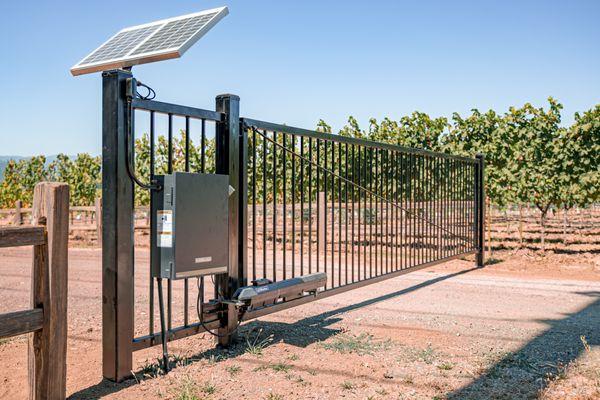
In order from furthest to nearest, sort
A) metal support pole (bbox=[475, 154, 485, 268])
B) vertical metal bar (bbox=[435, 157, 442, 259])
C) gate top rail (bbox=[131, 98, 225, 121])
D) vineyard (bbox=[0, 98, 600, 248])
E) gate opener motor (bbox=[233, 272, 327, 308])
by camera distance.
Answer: vineyard (bbox=[0, 98, 600, 248]), metal support pole (bbox=[475, 154, 485, 268]), vertical metal bar (bbox=[435, 157, 442, 259]), gate opener motor (bbox=[233, 272, 327, 308]), gate top rail (bbox=[131, 98, 225, 121])

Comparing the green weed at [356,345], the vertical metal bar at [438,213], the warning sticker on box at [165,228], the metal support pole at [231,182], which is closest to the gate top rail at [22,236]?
the warning sticker on box at [165,228]

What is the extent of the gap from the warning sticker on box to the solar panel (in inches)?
44.2

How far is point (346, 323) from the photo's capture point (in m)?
5.27

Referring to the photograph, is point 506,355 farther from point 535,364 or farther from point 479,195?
point 479,195

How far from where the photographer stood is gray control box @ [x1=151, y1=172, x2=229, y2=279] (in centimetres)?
353

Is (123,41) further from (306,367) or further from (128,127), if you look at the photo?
(306,367)

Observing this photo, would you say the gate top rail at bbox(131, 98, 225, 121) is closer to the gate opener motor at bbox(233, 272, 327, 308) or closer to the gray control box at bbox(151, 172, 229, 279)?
the gray control box at bbox(151, 172, 229, 279)

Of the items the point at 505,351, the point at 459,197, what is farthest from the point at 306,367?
the point at 459,197

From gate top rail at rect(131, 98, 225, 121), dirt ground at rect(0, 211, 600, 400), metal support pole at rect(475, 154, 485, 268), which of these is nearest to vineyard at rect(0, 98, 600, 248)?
metal support pole at rect(475, 154, 485, 268)

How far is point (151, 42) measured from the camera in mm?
4180

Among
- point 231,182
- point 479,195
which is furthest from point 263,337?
point 479,195

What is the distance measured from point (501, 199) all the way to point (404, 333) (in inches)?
418

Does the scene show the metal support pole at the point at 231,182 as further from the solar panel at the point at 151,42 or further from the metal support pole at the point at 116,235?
the metal support pole at the point at 116,235

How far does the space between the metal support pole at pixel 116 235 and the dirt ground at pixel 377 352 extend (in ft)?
0.73
